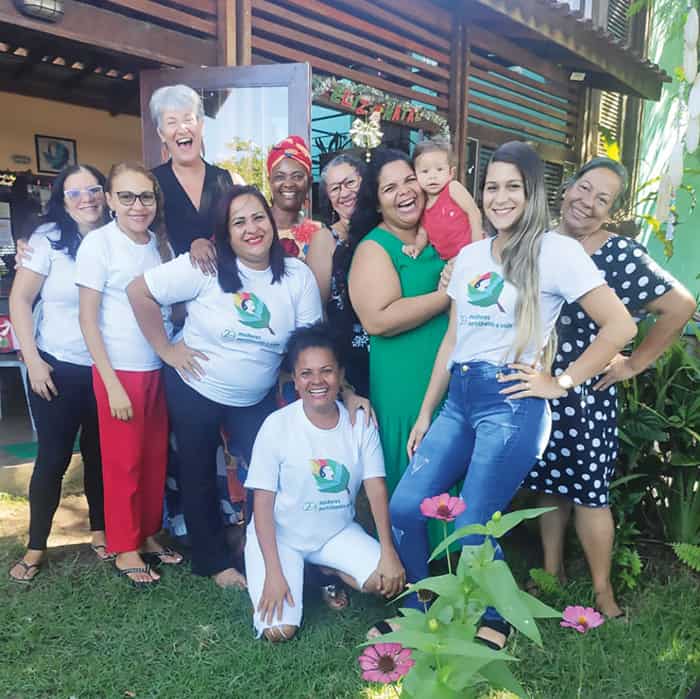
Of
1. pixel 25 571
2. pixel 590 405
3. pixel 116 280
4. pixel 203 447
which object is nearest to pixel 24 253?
pixel 116 280

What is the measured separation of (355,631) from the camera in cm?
246

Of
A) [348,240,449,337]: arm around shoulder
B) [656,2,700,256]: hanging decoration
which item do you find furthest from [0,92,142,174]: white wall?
[656,2,700,256]: hanging decoration

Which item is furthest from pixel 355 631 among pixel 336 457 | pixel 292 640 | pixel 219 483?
pixel 219 483

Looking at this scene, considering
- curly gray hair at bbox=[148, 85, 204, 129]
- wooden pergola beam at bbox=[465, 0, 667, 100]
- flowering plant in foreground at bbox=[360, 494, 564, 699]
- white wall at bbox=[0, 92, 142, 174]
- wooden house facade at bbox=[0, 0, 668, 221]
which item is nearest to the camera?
flowering plant in foreground at bbox=[360, 494, 564, 699]

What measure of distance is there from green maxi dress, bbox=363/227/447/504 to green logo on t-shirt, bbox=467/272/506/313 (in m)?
0.37

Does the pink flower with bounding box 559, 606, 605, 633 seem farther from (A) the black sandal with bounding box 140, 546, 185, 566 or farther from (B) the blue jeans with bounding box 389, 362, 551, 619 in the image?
(A) the black sandal with bounding box 140, 546, 185, 566

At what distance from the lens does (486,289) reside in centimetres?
200

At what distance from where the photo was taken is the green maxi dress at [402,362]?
2377 millimetres

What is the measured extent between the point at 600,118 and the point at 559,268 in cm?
856

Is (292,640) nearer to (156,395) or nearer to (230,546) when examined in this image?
(230,546)

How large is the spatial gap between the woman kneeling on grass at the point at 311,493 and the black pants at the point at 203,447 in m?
0.28

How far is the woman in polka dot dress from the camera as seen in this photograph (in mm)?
2316

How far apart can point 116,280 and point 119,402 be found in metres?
0.48

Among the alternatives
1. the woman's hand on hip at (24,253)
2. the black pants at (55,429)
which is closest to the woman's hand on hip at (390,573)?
the black pants at (55,429)
